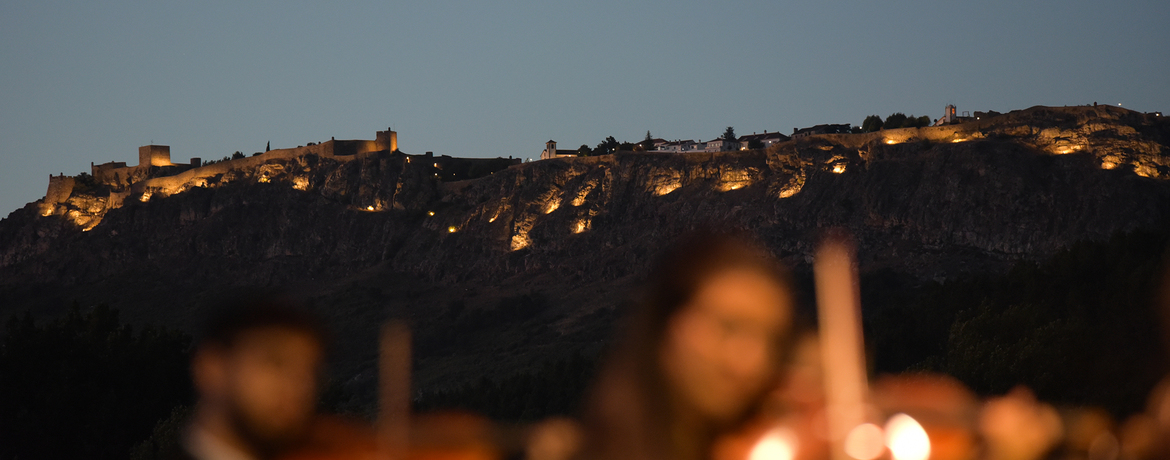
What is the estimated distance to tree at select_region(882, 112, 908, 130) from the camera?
272 ft

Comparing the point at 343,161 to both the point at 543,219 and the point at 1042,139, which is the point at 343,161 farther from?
the point at 1042,139

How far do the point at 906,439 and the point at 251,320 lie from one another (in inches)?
132

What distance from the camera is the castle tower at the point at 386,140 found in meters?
103

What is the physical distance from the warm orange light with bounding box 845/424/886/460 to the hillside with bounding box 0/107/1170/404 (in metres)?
43.9

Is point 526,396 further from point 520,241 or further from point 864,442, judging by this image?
point 864,442

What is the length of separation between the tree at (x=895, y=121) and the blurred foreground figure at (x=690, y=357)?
80.8 m

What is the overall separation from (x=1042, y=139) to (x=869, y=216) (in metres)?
11.5

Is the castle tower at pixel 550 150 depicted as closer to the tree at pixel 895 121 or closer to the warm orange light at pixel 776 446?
the tree at pixel 895 121

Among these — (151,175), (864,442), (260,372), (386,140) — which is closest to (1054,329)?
(864,442)

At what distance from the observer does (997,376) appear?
1161 inches

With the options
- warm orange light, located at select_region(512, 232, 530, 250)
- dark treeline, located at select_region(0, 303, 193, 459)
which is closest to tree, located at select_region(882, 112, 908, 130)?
warm orange light, located at select_region(512, 232, 530, 250)

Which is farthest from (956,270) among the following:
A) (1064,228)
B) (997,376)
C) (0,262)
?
(0,262)

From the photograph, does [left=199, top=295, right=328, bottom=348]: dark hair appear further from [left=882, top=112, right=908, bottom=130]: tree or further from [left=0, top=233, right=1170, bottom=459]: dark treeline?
[left=882, top=112, right=908, bottom=130]: tree

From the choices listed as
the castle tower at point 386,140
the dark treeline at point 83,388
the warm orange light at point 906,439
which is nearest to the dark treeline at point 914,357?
the dark treeline at point 83,388
